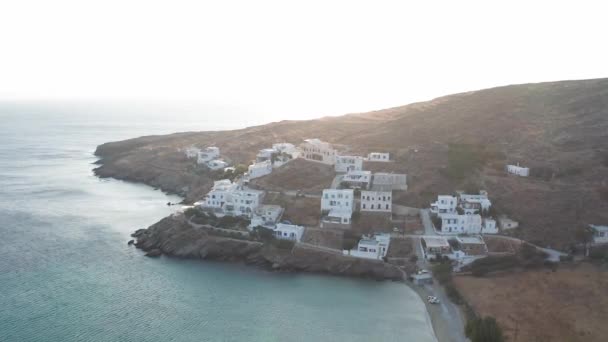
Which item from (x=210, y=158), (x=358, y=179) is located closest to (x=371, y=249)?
(x=358, y=179)

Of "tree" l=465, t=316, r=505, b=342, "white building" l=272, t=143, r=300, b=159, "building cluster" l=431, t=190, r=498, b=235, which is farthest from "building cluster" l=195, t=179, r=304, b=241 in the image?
"tree" l=465, t=316, r=505, b=342

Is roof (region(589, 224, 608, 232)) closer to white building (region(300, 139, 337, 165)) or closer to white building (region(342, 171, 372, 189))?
white building (region(342, 171, 372, 189))

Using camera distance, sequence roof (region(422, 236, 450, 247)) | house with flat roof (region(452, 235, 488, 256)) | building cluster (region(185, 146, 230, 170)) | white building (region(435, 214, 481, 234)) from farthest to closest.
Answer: building cluster (region(185, 146, 230, 170)), white building (region(435, 214, 481, 234)), roof (region(422, 236, 450, 247)), house with flat roof (region(452, 235, 488, 256))

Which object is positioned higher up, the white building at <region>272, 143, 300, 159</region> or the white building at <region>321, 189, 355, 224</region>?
the white building at <region>272, 143, 300, 159</region>

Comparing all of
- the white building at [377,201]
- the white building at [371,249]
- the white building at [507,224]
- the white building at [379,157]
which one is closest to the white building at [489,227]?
the white building at [507,224]

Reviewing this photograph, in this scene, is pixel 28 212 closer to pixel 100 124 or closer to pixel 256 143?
pixel 256 143

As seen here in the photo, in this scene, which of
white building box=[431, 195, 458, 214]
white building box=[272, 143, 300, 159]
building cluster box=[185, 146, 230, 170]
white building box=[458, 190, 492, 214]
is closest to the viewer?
white building box=[458, 190, 492, 214]
